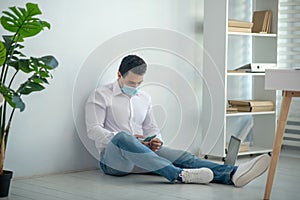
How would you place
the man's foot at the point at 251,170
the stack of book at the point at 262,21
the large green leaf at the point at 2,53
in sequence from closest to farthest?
the large green leaf at the point at 2,53
the man's foot at the point at 251,170
the stack of book at the point at 262,21

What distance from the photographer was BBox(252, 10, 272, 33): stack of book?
479cm

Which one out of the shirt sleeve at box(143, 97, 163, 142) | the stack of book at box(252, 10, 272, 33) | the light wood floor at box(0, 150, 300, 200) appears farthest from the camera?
the stack of book at box(252, 10, 272, 33)

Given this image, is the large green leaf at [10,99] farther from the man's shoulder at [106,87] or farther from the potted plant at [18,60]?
the man's shoulder at [106,87]

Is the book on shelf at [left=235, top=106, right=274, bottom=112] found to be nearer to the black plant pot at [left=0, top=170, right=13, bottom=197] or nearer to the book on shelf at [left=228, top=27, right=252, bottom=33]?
the book on shelf at [left=228, top=27, right=252, bottom=33]

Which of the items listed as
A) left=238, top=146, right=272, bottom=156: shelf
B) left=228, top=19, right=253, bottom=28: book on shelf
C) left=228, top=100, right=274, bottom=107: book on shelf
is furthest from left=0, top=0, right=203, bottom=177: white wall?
left=238, top=146, right=272, bottom=156: shelf

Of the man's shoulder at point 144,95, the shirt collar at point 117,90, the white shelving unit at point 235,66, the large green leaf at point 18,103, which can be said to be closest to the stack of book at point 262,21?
the white shelving unit at point 235,66

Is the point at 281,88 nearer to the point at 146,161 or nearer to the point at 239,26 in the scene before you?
the point at 146,161

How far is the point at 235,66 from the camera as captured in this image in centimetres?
502

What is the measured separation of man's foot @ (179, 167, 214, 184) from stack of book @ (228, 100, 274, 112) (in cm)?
120

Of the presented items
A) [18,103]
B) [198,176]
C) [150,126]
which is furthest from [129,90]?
[18,103]

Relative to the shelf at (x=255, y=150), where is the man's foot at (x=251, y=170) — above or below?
above

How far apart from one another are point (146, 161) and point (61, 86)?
2.45 ft

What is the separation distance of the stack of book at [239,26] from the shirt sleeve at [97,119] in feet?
4.11

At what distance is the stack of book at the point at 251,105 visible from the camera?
4.66 meters
